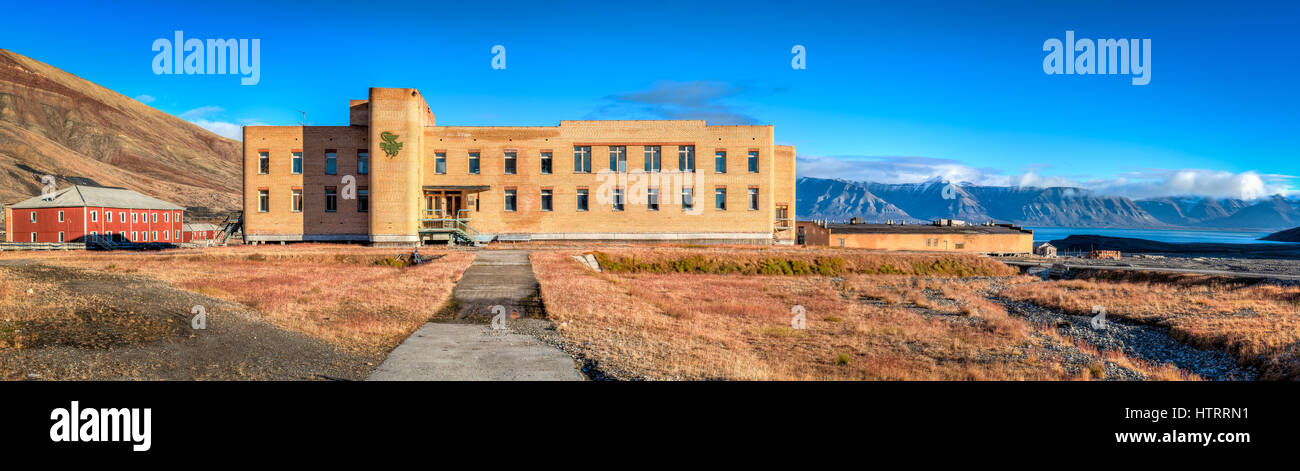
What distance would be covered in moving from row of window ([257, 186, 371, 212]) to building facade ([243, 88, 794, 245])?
8 centimetres

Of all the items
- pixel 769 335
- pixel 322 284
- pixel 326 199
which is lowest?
pixel 769 335

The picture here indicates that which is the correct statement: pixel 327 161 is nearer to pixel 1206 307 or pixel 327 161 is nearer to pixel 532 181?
pixel 532 181

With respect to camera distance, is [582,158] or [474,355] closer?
[474,355]

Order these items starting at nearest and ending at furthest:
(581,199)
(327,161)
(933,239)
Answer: (327,161) → (581,199) → (933,239)

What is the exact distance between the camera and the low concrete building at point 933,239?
62.2m

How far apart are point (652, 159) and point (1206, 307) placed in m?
34.1

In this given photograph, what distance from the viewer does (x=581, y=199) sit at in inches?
1916

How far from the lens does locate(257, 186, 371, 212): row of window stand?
46.5m

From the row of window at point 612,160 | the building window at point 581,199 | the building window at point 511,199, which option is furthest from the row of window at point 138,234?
the building window at point 581,199

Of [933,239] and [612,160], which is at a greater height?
[612,160]

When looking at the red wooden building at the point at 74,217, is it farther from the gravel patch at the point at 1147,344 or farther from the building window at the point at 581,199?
the gravel patch at the point at 1147,344

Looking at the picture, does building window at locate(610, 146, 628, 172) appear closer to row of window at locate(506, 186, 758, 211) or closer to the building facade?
the building facade

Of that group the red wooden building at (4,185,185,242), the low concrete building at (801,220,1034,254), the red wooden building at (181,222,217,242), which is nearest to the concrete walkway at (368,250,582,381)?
the low concrete building at (801,220,1034,254)

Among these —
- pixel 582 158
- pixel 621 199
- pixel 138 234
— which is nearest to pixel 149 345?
pixel 582 158
